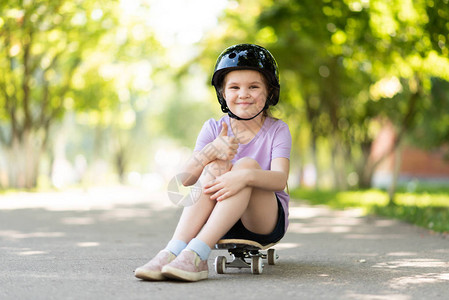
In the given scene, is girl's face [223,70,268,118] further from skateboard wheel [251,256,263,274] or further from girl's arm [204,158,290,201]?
skateboard wheel [251,256,263,274]

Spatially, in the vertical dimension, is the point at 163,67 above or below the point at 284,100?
above

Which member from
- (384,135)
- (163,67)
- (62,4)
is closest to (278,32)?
(62,4)

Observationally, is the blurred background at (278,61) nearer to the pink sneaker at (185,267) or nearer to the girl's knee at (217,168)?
the girl's knee at (217,168)

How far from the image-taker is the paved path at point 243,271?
13.9 ft

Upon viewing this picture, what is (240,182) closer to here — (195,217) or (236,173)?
(236,173)

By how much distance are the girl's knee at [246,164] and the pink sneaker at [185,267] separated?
631mm

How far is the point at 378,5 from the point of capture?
1296 cm

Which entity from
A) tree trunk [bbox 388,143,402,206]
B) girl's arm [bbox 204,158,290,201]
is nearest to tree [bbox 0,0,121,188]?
tree trunk [bbox 388,143,402,206]

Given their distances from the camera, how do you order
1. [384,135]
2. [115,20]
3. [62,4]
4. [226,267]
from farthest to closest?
[384,135] → [115,20] → [62,4] → [226,267]

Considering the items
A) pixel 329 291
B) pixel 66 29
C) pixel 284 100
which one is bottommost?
pixel 329 291

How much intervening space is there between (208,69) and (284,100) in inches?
127

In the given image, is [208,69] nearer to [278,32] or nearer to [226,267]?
[278,32]

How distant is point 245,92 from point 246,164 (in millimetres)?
571

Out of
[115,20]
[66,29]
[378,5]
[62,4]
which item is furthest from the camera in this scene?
[115,20]
